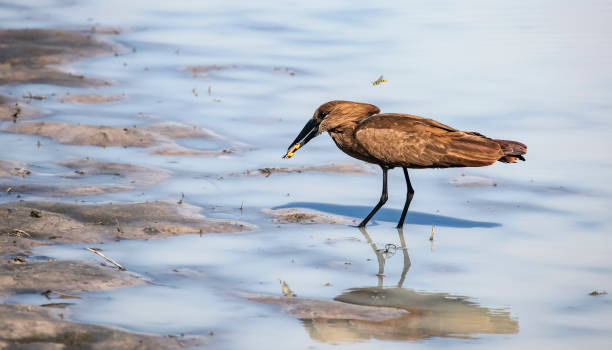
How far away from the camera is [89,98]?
48.8 feet

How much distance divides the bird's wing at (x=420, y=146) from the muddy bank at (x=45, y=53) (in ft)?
24.1

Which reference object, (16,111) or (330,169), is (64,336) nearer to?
(330,169)

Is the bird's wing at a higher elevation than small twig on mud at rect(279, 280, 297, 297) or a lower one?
higher

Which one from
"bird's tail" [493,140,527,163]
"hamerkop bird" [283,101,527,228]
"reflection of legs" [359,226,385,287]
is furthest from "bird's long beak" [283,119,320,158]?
"bird's tail" [493,140,527,163]

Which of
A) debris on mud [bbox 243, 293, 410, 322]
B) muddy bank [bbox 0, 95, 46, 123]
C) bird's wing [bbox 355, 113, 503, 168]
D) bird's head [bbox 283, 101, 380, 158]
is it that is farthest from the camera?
muddy bank [bbox 0, 95, 46, 123]

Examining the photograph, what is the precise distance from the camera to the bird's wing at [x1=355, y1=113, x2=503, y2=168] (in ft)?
31.3

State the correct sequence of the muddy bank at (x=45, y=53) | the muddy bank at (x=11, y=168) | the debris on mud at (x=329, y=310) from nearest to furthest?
the debris on mud at (x=329, y=310), the muddy bank at (x=11, y=168), the muddy bank at (x=45, y=53)

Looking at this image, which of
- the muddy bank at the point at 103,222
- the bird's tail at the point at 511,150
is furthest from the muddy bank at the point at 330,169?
the bird's tail at the point at 511,150

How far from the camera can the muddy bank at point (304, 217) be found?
9969 millimetres

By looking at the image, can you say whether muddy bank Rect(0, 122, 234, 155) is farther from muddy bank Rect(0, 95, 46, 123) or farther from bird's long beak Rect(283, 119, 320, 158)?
bird's long beak Rect(283, 119, 320, 158)

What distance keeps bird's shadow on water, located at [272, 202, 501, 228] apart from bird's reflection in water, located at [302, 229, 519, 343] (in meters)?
2.08

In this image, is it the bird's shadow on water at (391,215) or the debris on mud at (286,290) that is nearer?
the debris on mud at (286,290)

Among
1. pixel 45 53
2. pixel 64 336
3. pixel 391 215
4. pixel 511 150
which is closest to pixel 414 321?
pixel 64 336

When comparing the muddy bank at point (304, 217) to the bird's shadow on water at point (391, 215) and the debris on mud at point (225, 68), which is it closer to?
the bird's shadow on water at point (391, 215)
